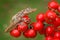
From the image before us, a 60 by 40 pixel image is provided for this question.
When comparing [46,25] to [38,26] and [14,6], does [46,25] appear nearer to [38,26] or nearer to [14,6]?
[38,26]

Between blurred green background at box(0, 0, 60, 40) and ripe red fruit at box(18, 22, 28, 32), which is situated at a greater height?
blurred green background at box(0, 0, 60, 40)

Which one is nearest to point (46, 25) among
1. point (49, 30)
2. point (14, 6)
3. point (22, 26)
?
point (49, 30)

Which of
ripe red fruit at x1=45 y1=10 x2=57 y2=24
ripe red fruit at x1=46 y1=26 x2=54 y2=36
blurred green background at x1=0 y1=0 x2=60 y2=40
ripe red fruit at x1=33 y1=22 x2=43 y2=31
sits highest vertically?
blurred green background at x1=0 y1=0 x2=60 y2=40

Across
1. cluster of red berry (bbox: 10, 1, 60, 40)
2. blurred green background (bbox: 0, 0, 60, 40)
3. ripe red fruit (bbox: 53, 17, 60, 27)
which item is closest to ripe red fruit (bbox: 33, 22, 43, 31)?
cluster of red berry (bbox: 10, 1, 60, 40)

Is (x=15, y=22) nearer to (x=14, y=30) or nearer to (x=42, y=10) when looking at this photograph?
(x=14, y=30)

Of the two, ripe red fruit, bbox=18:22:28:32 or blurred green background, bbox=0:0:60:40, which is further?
blurred green background, bbox=0:0:60:40

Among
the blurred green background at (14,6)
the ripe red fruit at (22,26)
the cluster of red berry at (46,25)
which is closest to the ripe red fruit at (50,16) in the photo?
the cluster of red berry at (46,25)

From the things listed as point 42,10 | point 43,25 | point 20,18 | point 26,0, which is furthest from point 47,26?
point 26,0

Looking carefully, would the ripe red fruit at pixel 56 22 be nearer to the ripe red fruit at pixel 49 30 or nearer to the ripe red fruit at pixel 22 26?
the ripe red fruit at pixel 49 30

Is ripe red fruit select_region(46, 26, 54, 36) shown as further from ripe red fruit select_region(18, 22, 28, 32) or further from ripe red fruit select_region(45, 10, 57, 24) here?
ripe red fruit select_region(18, 22, 28, 32)
